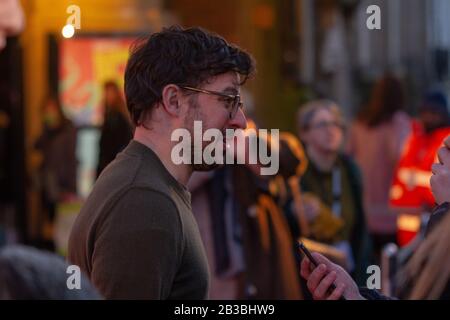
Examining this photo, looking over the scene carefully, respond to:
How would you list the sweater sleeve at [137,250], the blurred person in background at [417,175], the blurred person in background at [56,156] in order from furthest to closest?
1. the blurred person in background at [56,156]
2. the blurred person in background at [417,175]
3. the sweater sleeve at [137,250]

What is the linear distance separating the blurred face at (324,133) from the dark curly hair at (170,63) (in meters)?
4.56

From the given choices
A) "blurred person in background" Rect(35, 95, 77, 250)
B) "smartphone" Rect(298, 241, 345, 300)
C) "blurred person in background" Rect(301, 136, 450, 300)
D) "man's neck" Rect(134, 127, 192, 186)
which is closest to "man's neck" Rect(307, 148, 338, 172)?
"blurred person in background" Rect(301, 136, 450, 300)

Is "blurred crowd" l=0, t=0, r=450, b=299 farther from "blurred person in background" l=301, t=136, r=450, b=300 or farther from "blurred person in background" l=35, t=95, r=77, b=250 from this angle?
"blurred person in background" l=35, t=95, r=77, b=250

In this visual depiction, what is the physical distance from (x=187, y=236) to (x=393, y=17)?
22.6 meters

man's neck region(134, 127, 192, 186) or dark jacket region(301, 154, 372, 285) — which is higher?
man's neck region(134, 127, 192, 186)

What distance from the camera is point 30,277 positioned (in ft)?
8.36

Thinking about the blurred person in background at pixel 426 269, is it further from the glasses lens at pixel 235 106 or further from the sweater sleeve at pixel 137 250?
the glasses lens at pixel 235 106

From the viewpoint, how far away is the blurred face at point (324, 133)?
27.2 ft

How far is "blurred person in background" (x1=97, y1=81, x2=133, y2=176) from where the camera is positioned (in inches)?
388

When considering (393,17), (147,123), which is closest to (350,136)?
(147,123)

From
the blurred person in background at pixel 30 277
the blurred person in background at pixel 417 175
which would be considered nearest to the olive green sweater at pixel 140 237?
the blurred person in background at pixel 30 277

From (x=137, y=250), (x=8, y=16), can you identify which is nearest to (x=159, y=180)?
(x=137, y=250)

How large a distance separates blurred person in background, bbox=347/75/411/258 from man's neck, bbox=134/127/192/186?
665cm

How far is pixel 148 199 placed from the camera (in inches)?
136
